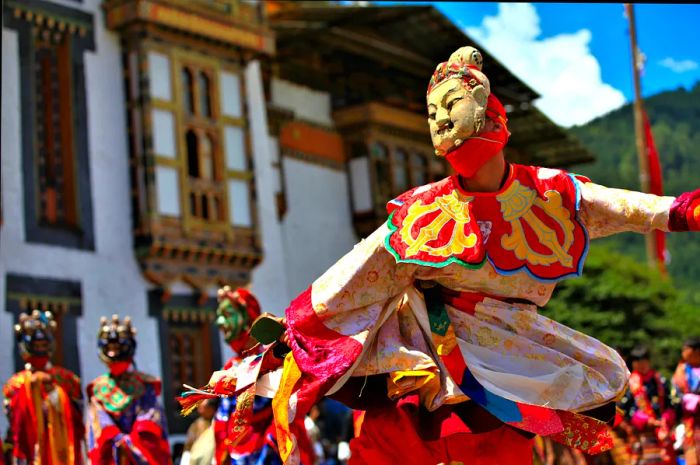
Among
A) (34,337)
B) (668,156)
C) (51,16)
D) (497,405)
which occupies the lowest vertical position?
(497,405)

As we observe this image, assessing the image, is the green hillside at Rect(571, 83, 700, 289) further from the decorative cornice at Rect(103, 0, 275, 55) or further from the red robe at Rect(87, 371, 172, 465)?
the red robe at Rect(87, 371, 172, 465)

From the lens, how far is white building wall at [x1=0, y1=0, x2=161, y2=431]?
1831 centimetres

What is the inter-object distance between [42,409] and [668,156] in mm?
42759

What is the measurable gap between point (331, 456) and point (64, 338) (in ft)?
12.6

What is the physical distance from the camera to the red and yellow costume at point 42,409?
33.7ft

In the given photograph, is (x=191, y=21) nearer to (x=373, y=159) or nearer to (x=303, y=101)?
(x=303, y=101)

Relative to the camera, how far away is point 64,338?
18.6 metres

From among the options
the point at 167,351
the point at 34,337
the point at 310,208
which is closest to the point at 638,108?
the point at 310,208

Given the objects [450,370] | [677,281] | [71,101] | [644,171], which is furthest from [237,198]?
[677,281]

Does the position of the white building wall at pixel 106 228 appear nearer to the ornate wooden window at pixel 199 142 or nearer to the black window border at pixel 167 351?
the black window border at pixel 167 351

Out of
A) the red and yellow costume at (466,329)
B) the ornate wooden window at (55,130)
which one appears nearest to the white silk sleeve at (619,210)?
the red and yellow costume at (466,329)

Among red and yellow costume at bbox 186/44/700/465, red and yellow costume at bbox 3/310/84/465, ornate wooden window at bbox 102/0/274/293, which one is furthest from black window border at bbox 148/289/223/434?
red and yellow costume at bbox 186/44/700/465

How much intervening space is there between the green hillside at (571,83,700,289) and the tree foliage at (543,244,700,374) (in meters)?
14.0

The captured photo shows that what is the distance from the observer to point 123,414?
32.6 ft
